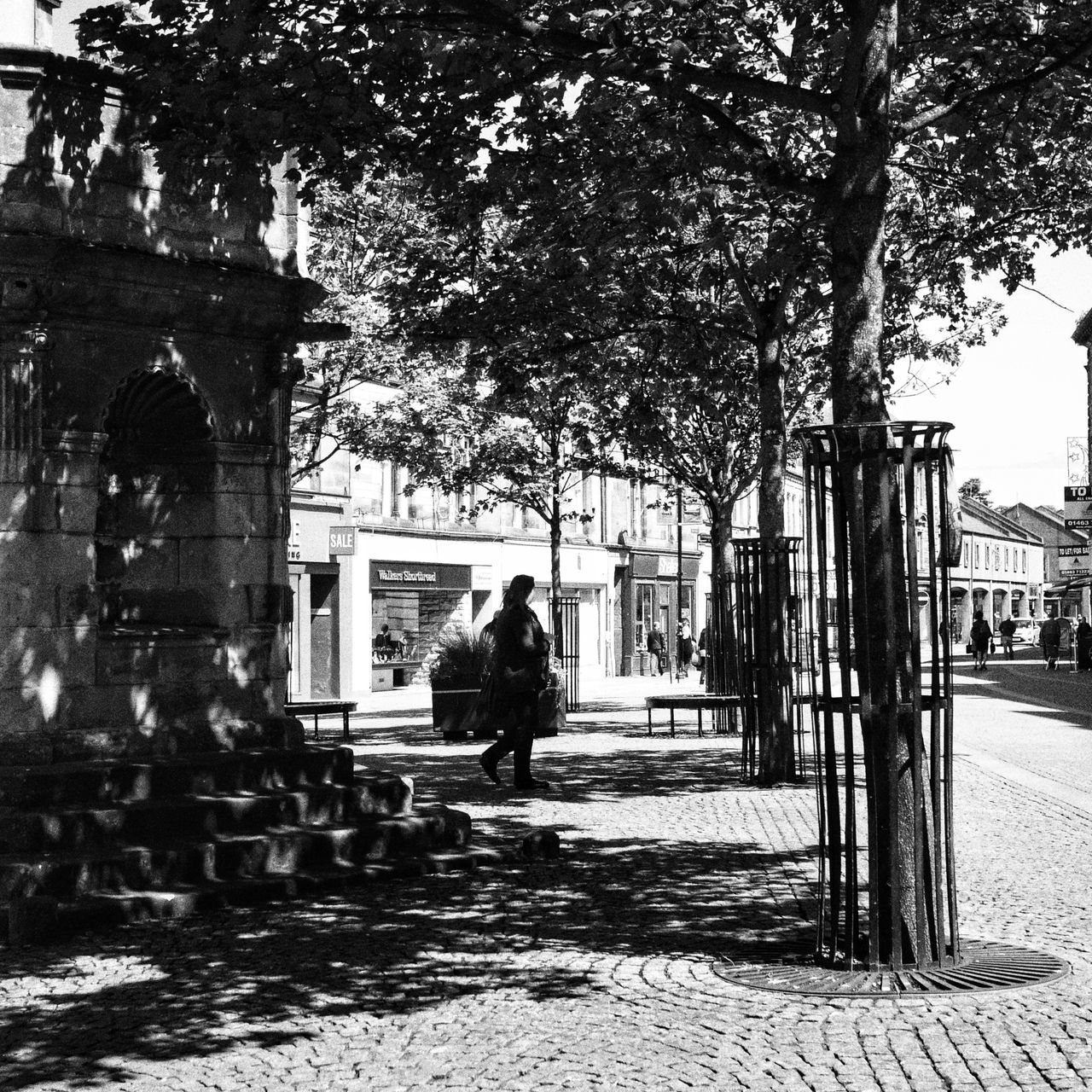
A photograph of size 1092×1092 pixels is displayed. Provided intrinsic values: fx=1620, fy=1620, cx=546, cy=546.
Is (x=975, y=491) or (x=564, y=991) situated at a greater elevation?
(x=975, y=491)

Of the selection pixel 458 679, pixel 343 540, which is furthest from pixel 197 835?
pixel 343 540

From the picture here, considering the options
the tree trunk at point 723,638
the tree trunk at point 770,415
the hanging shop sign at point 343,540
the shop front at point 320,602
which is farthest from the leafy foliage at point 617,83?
the hanging shop sign at point 343,540

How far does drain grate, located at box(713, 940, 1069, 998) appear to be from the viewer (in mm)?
6387

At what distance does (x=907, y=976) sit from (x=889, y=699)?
1.14 m

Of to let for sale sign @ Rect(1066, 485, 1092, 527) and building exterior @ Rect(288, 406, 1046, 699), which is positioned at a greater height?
to let for sale sign @ Rect(1066, 485, 1092, 527)

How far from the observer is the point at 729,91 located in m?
8.85

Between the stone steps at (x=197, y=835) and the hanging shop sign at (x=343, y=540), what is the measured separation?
87.9 ft

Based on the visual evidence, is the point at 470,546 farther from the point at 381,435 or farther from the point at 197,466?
the point at 197,466

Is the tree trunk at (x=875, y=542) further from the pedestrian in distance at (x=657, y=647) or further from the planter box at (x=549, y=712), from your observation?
the pedestrian in distance at (x=657, y=647)

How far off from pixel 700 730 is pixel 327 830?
43.3ft

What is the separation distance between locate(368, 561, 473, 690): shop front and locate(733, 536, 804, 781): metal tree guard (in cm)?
2348

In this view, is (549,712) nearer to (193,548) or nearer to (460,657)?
(460,657)

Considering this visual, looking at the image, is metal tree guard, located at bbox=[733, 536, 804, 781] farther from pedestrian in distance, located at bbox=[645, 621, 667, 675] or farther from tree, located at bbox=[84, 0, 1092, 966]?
pedestrian in distance, located at bbox=[645, 621, 667, 675]

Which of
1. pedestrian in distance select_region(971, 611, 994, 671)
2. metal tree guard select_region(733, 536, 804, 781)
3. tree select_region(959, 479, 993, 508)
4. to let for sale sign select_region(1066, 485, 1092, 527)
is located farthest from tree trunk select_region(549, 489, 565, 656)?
tree select_region(959, 479, 993, 508)
